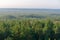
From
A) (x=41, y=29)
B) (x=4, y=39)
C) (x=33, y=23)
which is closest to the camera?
(x=4, y=39)

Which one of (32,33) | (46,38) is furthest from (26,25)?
(46,38)

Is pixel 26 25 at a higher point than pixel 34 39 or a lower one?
higher

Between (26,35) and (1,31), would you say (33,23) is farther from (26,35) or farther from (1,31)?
(1,31)

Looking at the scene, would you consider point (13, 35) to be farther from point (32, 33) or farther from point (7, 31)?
point (32, 33)

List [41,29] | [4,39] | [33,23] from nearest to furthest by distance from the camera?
[4,39] < [41,29] < [33,23]

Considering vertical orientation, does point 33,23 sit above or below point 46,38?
above

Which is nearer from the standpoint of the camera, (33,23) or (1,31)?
(1,31)
